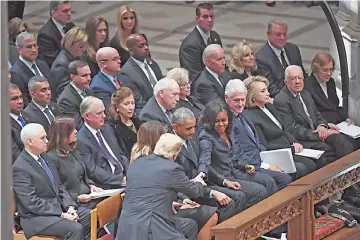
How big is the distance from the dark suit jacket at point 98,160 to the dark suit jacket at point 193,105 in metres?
0.81

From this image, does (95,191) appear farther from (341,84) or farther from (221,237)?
(341,84)

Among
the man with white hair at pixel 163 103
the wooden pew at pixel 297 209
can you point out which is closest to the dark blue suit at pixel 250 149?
the wooden pew at pixel 297 209

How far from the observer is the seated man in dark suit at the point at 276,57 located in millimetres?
9938

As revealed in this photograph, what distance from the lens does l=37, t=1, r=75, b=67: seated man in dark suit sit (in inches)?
403

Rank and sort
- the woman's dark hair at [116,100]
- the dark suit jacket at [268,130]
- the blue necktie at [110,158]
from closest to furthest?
the blue necktie at [110,158]
the woman's dark hair at [116,100]
the dark suit jacket at [268,130]

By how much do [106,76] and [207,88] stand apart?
1039 millimetres

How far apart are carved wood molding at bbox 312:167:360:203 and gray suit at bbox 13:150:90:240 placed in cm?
203

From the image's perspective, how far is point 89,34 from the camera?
9.81 m

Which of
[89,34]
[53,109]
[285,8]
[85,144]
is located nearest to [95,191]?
[85,144]

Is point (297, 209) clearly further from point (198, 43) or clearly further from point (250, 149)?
point (198, 43)

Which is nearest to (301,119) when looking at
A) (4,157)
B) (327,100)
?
(327,100)

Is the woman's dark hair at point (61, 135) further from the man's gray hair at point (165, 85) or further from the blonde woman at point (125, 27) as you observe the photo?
the blonde woman at point (125, 27)

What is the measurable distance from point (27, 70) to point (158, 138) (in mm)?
2439

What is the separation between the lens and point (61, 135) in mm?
7328
